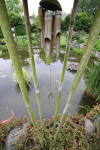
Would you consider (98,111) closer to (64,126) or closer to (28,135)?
(64,126)

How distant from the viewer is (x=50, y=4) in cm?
38

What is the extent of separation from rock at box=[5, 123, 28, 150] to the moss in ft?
4.25

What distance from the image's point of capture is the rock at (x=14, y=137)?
974mm

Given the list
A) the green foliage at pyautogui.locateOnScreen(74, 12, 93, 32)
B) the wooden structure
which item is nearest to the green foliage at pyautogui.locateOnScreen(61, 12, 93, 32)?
the green foliage at pyautogui.locateOnScreen(74, 12, 93, 32)

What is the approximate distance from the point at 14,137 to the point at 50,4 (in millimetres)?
1352

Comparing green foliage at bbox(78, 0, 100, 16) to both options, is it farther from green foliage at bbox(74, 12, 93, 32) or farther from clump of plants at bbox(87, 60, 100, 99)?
clump of plants at bbox(87, 60, 100, 99)

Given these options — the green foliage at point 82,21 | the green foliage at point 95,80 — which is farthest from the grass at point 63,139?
the green foliage at point 82,21

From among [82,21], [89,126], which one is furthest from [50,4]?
[89,126]

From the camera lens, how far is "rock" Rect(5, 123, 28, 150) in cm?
97

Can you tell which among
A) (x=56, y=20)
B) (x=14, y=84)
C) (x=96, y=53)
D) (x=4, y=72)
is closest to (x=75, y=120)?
(x=56, y=20)

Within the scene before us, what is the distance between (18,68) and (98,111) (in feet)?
4.46

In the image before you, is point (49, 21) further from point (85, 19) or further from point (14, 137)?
point (14, 137)

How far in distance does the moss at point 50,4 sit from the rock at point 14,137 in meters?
1.30

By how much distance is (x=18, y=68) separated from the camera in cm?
49
